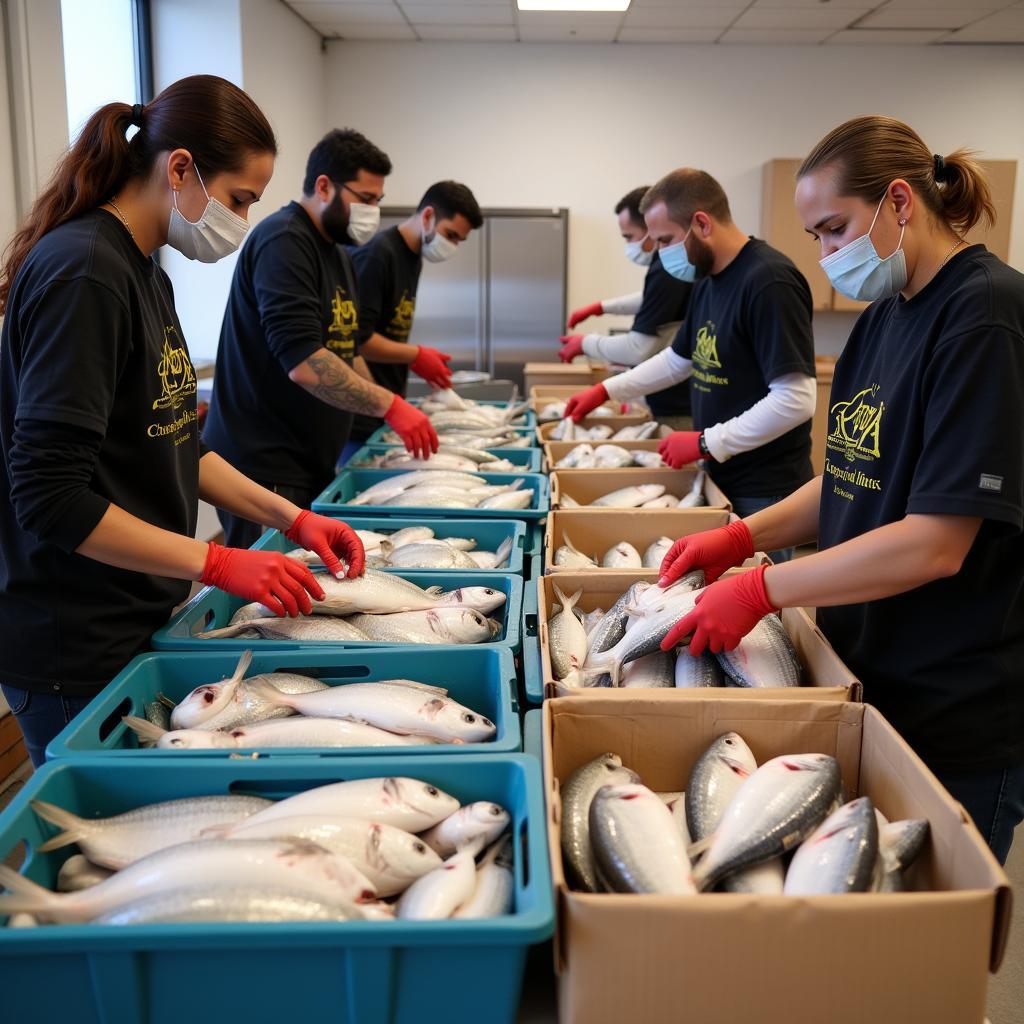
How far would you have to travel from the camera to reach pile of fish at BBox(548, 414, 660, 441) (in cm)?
345

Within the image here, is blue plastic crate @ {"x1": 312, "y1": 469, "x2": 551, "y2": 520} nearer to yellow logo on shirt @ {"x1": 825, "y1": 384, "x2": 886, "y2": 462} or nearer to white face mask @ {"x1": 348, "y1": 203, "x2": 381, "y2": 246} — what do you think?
white face mask @ {"x1": 348, "y1": 203, "x2": 381, "y2": 246}

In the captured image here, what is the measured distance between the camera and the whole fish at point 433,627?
167cm

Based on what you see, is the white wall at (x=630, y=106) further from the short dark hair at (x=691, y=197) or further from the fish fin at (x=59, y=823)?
the fish fin at (x=59, y=823)

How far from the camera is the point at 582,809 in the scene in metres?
1.18

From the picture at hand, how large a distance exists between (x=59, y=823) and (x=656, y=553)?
143cm

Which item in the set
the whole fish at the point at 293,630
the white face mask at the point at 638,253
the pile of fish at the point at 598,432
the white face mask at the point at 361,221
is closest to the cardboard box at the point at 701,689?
the whole fish at the point at 293,630

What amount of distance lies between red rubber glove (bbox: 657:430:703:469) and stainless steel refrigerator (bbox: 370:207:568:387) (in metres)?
4.54

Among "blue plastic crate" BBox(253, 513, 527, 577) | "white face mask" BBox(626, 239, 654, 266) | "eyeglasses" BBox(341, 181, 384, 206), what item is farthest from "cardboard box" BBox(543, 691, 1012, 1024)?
"white face mask" BBox(626, 239, 654, 266)

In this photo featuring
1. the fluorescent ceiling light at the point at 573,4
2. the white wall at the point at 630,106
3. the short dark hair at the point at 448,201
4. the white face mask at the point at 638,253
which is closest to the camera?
the short dark hair at the point at 448,201

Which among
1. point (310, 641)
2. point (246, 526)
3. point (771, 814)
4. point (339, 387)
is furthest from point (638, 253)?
point (771, 814)

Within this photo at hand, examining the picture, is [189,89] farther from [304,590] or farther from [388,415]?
[388,415]

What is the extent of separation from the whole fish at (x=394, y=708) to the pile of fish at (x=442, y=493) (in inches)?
40.9

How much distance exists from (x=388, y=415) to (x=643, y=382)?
102 cm

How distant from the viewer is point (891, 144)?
1.40 m
